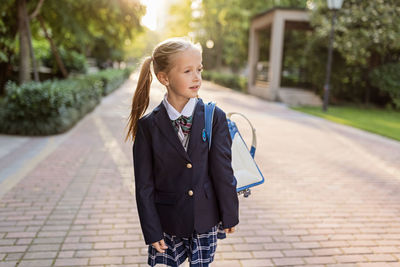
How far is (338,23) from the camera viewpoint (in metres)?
15.5

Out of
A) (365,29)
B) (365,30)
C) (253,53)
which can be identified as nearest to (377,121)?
(365,30)

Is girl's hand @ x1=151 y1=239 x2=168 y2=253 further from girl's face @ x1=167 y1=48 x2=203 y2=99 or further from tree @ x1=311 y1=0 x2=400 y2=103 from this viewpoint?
tree @ x1=311 y1=0 x2=400 y2=103

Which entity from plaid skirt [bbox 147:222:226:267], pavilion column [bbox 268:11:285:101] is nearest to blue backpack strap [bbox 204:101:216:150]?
plaid skirt [bbox 147:222:226:267]

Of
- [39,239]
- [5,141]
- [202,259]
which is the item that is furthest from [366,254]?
[5,141]

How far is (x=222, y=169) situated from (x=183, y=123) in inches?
12.5

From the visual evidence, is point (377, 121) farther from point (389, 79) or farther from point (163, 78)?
point (163, 78)

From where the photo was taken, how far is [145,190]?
5.94ft

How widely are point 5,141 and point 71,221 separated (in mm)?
4575

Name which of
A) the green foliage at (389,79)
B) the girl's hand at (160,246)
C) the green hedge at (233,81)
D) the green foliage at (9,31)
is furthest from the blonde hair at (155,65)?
the green hedge at (233,81)

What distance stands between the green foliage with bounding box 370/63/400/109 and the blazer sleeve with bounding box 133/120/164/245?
54.6ft

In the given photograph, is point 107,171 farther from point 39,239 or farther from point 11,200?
point 39,239

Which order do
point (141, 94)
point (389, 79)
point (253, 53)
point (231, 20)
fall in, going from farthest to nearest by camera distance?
point (231, 20) → point (253, 53) → point (389, 79) → point (141, 94)

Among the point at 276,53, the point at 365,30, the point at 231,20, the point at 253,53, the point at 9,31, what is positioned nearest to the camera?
the point at 9,31

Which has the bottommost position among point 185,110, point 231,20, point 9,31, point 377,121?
point 377,121
